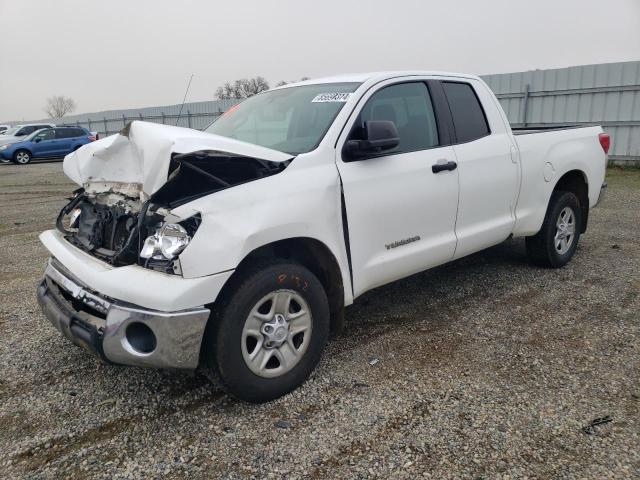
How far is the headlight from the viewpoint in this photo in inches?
101

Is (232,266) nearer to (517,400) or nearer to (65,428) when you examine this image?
(65,428)

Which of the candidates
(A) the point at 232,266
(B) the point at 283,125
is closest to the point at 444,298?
(B) the point at 283,125

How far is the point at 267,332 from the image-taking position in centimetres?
285

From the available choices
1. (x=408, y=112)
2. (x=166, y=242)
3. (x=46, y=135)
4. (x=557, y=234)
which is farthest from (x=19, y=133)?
(x=166, y=242)

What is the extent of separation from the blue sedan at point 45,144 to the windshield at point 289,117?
20.8 metres

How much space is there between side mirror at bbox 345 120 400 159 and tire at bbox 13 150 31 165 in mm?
22731

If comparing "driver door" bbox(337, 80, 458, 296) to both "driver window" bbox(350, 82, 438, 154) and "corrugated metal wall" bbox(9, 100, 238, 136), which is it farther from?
"corrugated metal wall" bbox(9, 100, 238, 136)

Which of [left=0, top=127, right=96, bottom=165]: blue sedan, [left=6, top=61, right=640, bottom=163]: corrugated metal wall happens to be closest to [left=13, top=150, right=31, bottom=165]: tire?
[left=0, top=127, right=96, bottom=165]: blue sedan

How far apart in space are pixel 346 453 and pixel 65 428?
4.90 ft

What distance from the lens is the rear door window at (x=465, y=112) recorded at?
4105 mm

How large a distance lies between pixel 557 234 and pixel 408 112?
232cm

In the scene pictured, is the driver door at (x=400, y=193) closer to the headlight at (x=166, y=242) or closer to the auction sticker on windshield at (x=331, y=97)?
the auction sticker on windshield at (x=331, y=97)

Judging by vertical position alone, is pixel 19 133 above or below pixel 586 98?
below

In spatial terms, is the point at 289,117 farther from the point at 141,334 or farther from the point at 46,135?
the point at 46,135
